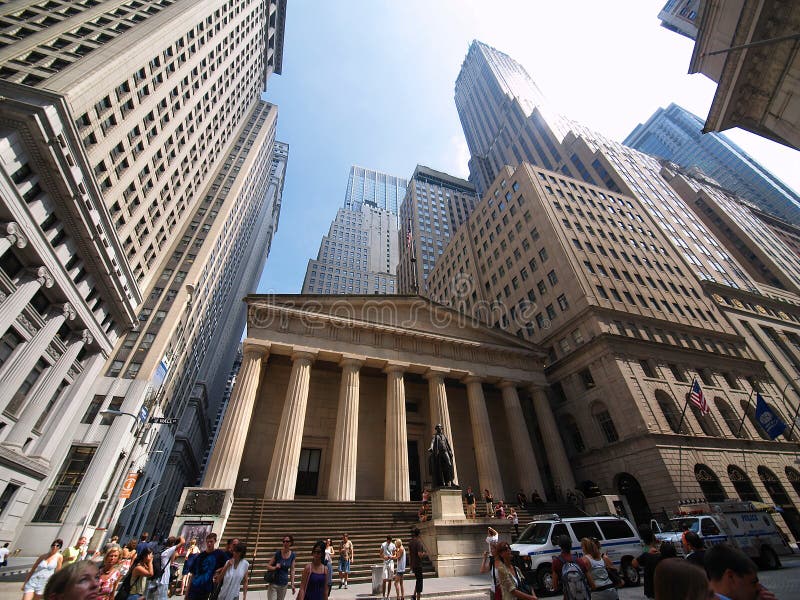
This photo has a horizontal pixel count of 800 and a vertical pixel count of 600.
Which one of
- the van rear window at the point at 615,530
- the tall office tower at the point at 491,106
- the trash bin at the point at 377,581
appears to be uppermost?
the tall office tower at the point at 491,106

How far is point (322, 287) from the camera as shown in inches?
3935

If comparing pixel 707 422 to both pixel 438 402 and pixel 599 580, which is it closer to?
pixel 438 402

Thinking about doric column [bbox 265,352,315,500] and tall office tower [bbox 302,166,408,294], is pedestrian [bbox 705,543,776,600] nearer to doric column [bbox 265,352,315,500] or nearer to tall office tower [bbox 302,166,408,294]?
doric column [bbox 265,352,315,500]

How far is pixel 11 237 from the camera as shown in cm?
2134

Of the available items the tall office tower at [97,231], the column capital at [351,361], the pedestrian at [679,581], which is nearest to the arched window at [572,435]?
the column capital at [351,361]

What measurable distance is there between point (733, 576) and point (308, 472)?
26765 millimetres

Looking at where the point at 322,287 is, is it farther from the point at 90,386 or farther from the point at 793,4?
the point at 793,4

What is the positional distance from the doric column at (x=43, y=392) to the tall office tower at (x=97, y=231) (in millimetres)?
90

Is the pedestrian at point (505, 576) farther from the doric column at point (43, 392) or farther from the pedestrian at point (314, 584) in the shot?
the doric column at point (43, 392)

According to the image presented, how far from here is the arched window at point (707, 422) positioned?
26781mm

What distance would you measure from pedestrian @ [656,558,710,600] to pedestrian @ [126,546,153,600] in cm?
814

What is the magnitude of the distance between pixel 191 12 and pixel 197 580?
56.6m

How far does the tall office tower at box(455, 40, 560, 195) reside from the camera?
265ft

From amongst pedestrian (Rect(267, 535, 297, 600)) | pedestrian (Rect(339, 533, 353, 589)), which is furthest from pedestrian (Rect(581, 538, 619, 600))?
pedestrian (Rect(339, 533, 353, 589))
